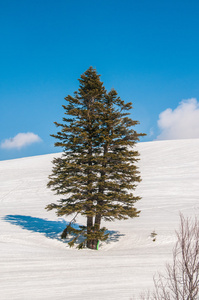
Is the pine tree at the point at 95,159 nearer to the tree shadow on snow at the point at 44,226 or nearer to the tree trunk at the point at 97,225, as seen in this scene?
the tree trunk at the point at 97,225

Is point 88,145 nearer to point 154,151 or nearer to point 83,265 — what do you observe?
point 83,265

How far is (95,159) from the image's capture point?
49.9 feet

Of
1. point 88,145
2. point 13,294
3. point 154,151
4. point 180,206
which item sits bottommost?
point 13,294

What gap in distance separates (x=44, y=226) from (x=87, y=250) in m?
6.88

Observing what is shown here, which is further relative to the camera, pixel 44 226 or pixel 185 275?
pixel 44 226

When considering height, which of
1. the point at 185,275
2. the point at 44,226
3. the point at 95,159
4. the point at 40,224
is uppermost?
the point at 95,159

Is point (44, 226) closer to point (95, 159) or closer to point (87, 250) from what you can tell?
point (87, 250)

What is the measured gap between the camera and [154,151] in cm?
5272

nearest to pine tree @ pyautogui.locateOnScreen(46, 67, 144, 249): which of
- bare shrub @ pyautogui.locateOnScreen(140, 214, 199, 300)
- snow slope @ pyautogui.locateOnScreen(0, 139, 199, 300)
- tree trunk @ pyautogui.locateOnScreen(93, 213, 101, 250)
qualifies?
tree trunk @ pyautogui.locateOnScreen(93, 213, 101, 250)

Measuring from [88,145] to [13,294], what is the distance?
392 inches

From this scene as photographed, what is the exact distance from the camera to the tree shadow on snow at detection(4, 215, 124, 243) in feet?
59.7


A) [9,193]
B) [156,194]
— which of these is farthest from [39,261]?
[9,193]

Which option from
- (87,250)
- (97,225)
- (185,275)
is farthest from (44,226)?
(185,275)

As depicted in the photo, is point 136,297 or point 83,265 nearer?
point 136,297
